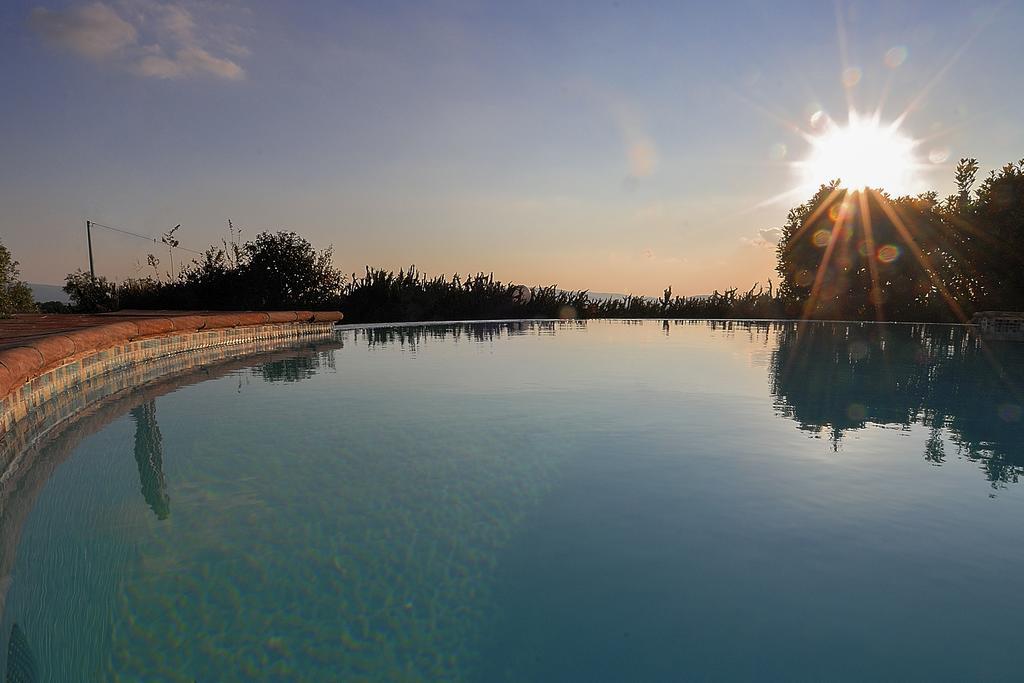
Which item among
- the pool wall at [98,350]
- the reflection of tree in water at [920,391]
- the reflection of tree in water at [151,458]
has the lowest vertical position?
the reflection of tree in water at [920,391]

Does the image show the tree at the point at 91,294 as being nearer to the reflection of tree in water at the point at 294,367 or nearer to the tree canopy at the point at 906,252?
the reflection of tree in water at the point at 294,367

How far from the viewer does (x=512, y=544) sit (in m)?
2.69

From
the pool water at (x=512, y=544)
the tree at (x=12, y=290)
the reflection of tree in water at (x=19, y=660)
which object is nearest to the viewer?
the reflection of tree in water at (x=19, y=660)

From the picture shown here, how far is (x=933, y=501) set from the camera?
3.32 m

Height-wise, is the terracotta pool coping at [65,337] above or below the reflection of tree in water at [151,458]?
above

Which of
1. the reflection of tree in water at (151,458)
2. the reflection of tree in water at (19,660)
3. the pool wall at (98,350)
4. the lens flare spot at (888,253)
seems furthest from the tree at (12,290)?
the lens flare spot at (888,253)

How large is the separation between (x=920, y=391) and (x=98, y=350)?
10.2m

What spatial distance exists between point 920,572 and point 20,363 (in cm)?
540

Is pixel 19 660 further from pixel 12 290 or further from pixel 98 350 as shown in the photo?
pixel 12 290

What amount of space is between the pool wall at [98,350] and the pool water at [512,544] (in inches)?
16.5

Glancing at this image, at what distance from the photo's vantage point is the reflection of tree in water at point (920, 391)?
4.86 metres

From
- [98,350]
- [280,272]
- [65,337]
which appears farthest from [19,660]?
[280,272]

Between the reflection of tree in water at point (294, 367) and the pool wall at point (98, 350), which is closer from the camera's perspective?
the pool wall at point (98, 350)

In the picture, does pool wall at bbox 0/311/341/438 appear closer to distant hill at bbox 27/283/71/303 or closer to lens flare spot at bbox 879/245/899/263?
distant hill at bbox 27/283/71/303
